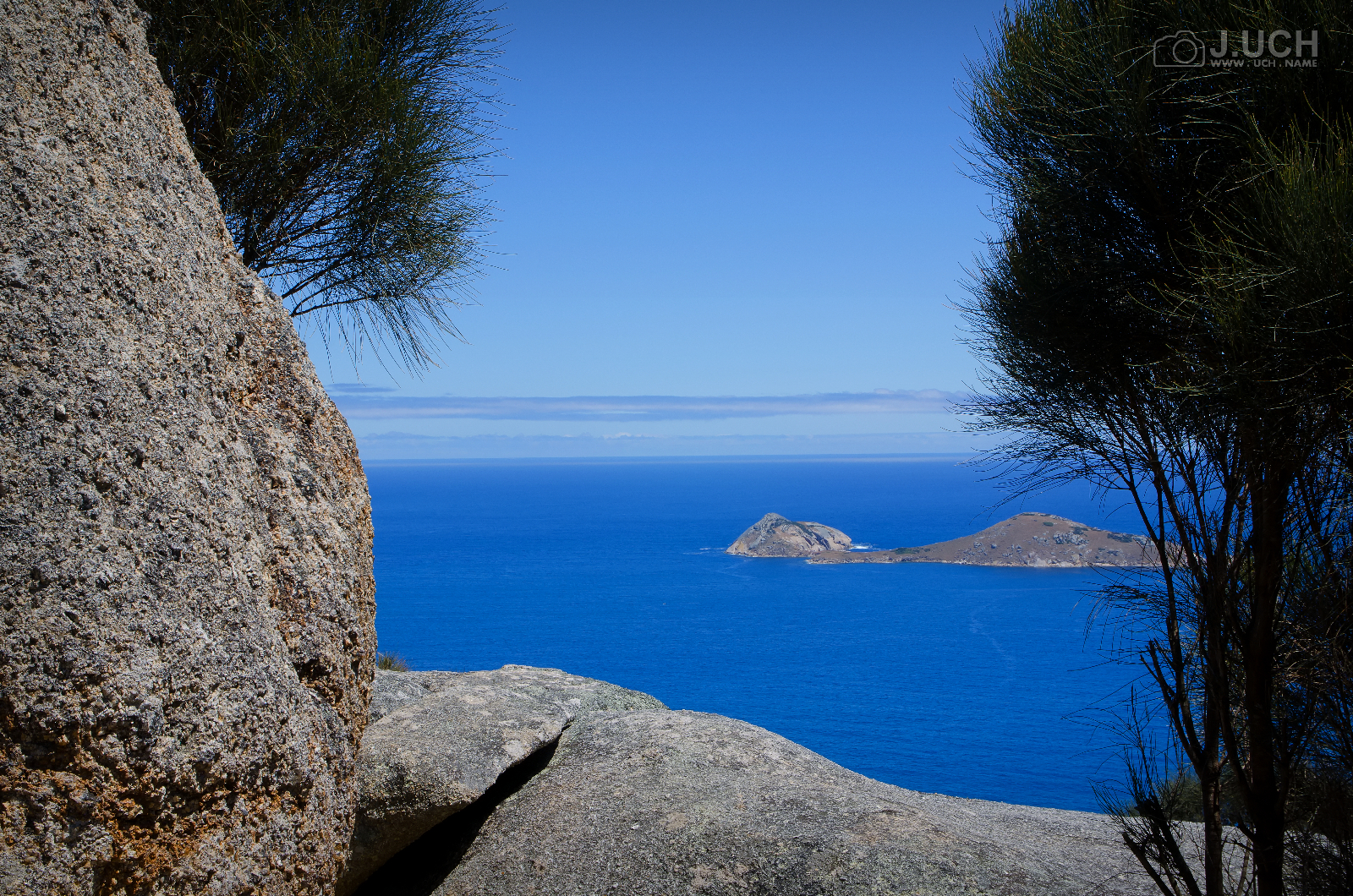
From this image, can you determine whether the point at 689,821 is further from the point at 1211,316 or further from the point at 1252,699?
the point at 1211,316

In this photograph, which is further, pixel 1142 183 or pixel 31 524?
pixel 1142 183

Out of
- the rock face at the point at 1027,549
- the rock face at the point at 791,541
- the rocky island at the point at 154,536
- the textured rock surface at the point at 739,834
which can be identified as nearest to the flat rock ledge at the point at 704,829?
the textured rock surface at the point at 739,834

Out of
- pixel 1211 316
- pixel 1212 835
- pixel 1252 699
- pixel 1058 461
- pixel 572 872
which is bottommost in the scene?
pixel 572 872

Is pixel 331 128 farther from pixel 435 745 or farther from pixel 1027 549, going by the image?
pixel 1027 549

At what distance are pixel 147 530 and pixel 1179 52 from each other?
4.66 m

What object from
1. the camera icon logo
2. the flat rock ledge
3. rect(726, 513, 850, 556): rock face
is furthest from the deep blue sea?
the camera icon logo

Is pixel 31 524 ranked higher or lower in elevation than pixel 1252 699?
higher

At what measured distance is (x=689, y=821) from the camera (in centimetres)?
554

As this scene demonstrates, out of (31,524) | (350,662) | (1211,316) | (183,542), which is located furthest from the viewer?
(1211,316)

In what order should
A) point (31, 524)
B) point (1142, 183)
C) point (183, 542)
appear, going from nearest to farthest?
1. point (31, 524)
2. point (183, 542)
3. point (1142, 183)

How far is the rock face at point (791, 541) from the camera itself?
75500 millimetres

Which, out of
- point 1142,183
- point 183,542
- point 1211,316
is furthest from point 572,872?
point 1142,183

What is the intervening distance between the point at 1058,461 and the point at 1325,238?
258cm

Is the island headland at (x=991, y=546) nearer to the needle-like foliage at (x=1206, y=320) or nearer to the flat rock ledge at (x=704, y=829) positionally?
the flat rock ledge at (x=704, y=829)
